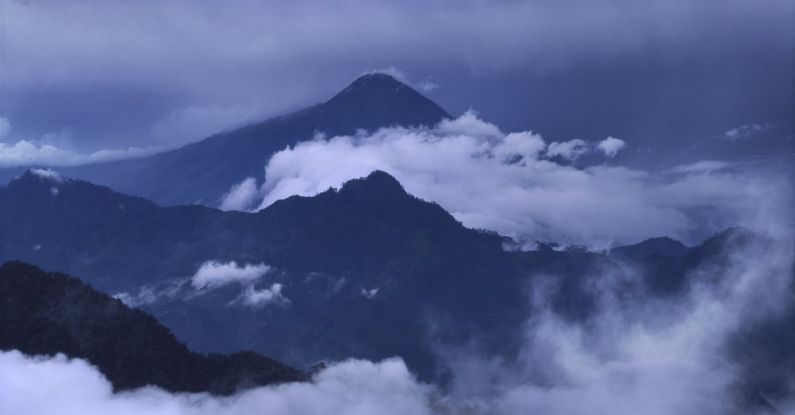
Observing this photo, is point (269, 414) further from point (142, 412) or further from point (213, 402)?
point (142, 412)

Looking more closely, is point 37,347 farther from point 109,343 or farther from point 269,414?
point 269,414

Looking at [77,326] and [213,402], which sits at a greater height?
[77,326]

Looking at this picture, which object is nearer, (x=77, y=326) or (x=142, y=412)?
(x=142, y=412)

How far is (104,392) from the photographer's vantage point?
189625 millimetres

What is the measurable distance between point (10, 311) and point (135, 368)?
980 inches

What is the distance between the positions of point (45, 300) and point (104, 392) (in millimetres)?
22863

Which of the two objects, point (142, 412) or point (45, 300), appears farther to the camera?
point (45, 300)

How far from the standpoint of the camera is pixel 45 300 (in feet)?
655

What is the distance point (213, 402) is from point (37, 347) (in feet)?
108

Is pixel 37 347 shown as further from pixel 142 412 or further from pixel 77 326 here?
pixel 142 412

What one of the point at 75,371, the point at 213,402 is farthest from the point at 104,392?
the point at 213,402

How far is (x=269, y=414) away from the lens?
7810 inches

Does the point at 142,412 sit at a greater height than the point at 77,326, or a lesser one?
lesser

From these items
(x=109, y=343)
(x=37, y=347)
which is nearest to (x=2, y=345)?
(x=37, y=347)
